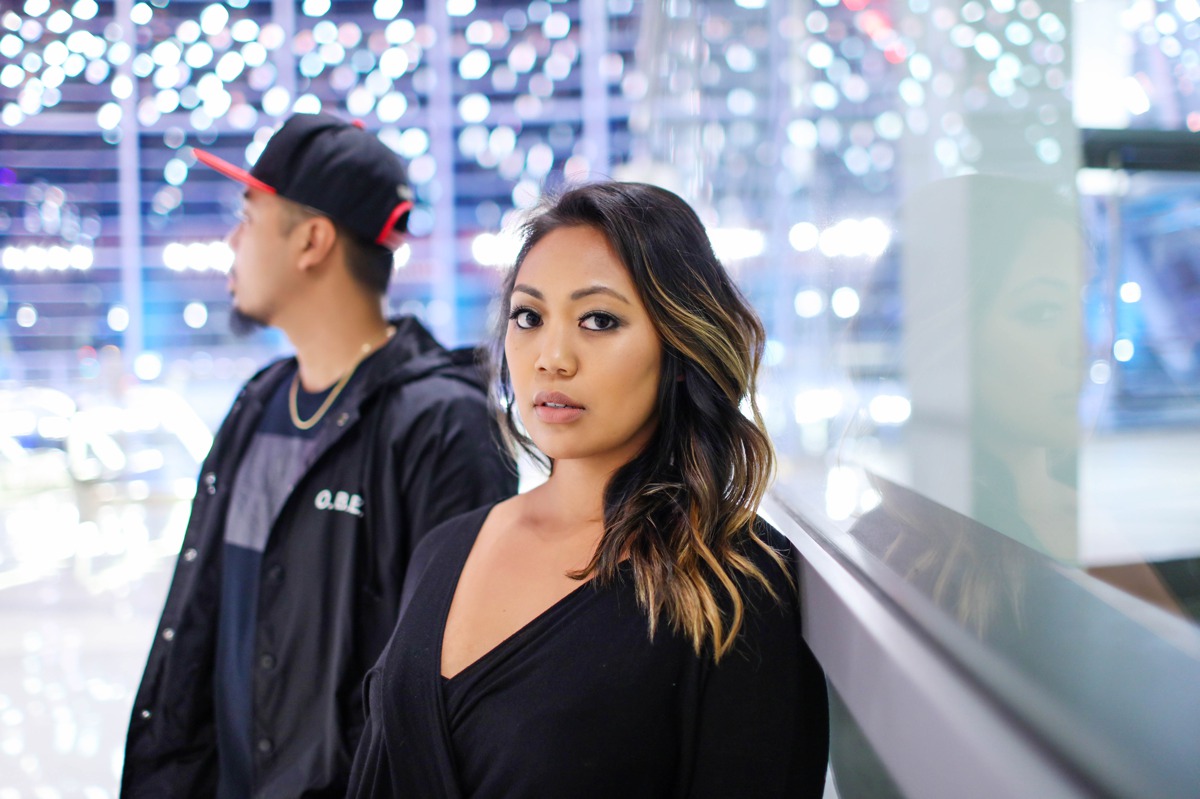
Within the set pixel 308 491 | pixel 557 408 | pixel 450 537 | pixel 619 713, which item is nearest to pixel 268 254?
pixel 308 491

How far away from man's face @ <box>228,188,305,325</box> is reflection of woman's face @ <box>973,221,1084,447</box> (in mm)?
1312

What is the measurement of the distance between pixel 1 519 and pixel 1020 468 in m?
6.86

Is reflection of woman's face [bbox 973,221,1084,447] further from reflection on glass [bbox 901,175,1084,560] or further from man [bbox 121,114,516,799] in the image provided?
man [bbox 121,114,516,799]

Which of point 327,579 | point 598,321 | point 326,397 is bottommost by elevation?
point 327,579

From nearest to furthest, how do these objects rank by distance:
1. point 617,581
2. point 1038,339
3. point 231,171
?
point 1038,339 < point 617,581 < point 231,171

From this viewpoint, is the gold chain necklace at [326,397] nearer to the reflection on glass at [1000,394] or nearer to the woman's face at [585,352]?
the woman's face at [585,352]

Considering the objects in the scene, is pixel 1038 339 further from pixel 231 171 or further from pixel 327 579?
pixel 231 171

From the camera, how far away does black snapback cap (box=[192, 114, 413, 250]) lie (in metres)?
1.64

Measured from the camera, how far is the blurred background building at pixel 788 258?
1.54 feet

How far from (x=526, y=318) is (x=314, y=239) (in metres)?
0.81

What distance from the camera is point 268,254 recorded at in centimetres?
165

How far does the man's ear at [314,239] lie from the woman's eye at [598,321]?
883 millimetres

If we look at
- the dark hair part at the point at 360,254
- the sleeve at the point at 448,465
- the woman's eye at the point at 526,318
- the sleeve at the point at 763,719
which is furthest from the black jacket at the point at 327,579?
the sleeve at the point at 763,719

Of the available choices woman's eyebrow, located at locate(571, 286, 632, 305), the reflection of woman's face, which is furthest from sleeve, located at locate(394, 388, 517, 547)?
the reflection of woman's face
